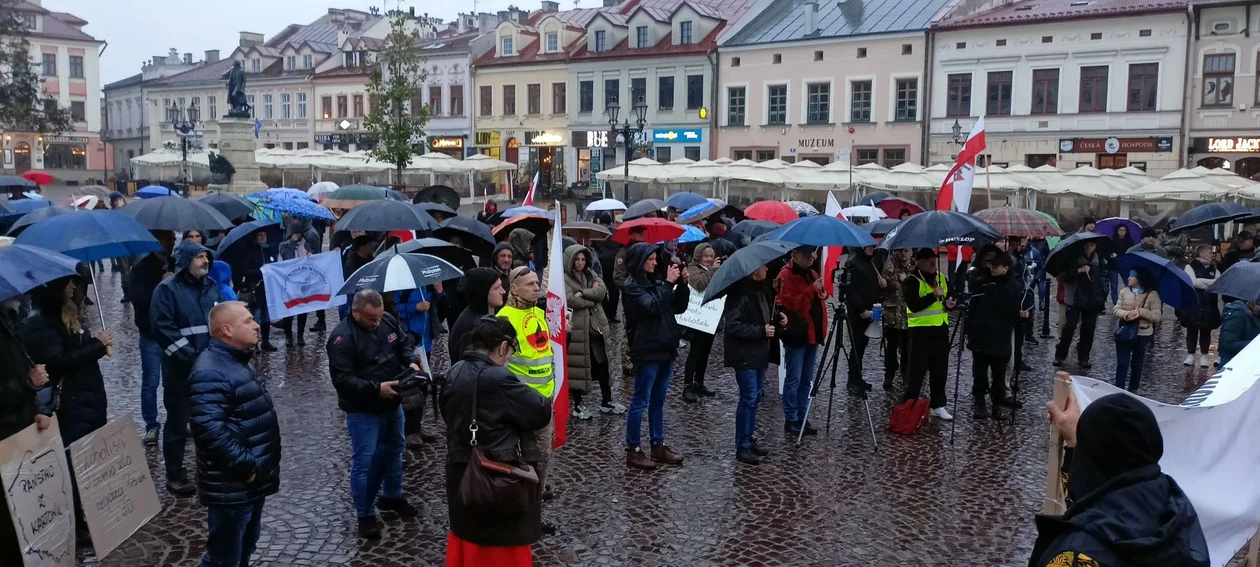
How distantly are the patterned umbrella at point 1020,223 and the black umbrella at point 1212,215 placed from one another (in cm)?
629

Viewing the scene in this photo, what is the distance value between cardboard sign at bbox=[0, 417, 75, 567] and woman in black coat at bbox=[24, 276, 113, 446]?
1.83 ft

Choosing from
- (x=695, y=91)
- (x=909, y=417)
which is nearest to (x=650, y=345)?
(x=909, y=417)

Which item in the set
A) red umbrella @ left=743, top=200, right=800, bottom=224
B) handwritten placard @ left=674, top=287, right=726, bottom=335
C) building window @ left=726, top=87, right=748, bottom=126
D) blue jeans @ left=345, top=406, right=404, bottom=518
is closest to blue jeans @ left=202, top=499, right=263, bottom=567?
blue jeans @ left=345, top=406, right=404, bottom=518

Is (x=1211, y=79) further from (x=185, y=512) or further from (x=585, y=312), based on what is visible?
(x=185, y=512)

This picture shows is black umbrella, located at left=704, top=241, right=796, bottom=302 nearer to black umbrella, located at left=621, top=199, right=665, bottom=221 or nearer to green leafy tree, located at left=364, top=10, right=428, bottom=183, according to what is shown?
black umbrella, located at left=621, top=199, right=665, bottom=221

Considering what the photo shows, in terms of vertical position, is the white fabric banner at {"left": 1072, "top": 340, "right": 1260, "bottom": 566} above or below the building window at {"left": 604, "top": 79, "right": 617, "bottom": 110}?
below

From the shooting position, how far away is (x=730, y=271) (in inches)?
309

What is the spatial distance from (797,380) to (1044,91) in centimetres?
3172

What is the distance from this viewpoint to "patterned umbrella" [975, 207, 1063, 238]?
11.2 m

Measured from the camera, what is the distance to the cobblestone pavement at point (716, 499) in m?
6.52

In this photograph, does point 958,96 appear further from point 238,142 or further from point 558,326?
point 558,326

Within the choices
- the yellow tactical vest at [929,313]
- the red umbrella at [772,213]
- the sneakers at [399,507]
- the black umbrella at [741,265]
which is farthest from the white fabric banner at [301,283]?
the red umbrella at [772,213]

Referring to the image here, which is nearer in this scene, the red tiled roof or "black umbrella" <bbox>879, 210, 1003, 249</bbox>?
"black umbrella" <bbox>879, 210, 1003, 249</bbox>

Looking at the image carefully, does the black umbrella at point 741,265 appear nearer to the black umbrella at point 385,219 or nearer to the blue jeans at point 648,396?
the blue jeans at point 648,396
